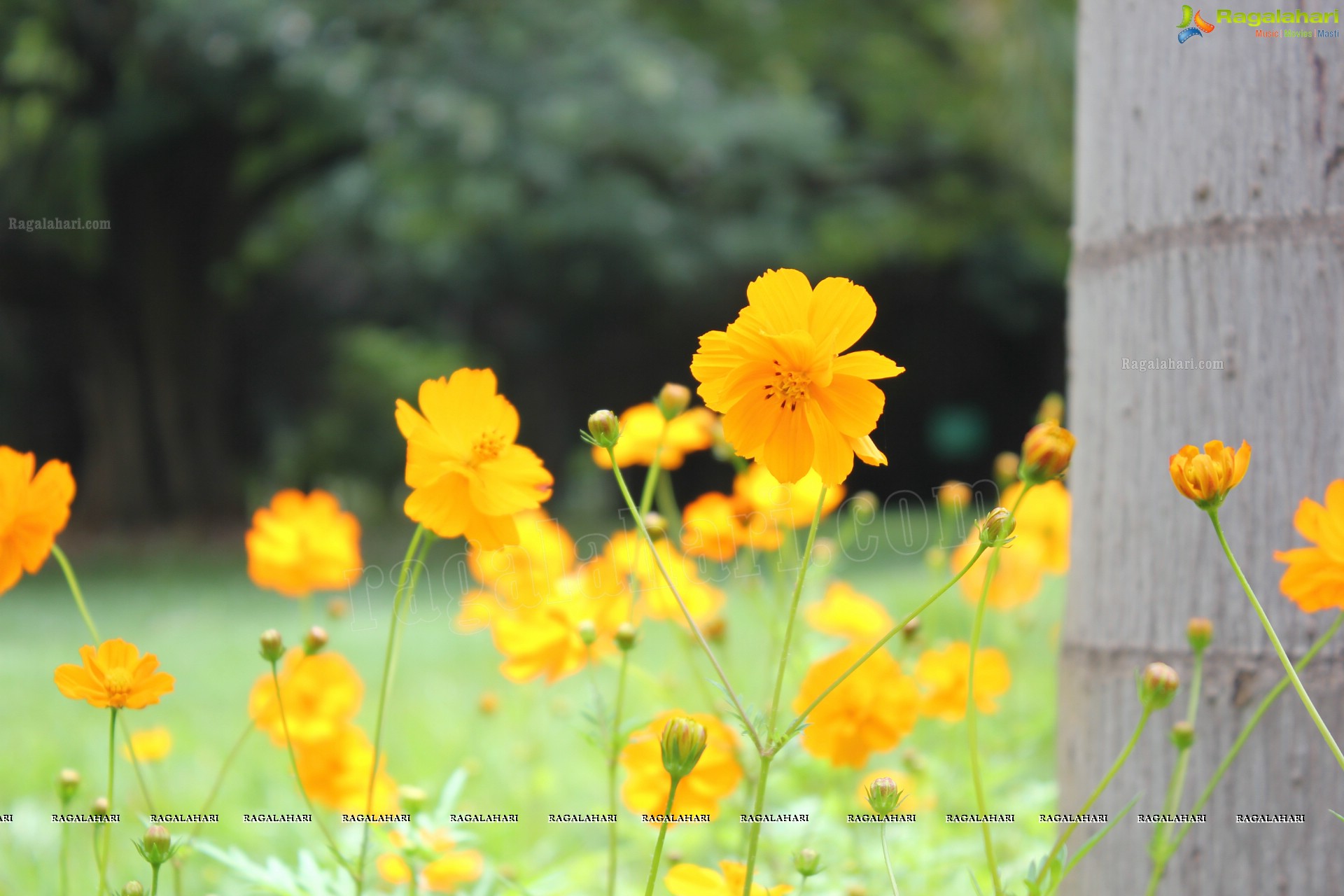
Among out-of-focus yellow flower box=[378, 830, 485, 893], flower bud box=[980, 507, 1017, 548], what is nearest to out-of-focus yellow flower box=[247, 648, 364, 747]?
out-of-focus yellow flower box=[378, 830, 485, 893]

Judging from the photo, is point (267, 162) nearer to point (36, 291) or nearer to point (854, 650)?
point (36, 291)

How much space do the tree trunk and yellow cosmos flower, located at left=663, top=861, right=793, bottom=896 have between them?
369 mm

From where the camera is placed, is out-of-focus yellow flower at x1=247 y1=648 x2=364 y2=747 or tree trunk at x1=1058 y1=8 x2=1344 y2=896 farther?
out-of-focus yellow flower at x1=247 y1=648 x2=364 y2=747

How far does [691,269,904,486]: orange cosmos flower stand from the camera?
1.64ft

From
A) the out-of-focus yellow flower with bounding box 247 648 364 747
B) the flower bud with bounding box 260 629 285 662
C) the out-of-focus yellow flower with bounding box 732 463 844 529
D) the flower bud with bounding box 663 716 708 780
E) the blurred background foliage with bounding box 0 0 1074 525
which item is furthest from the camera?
the blurred background foliage with bounding box 0 0 1074 525

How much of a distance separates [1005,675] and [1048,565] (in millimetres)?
350

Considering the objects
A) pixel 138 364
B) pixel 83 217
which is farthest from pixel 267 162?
pixel 138 364

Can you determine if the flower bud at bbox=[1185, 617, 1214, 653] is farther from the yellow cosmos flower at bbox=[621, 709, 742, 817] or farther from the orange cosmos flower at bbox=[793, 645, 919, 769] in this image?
the yellow cosmos flower at bbox=[621, 709, 742, 817]

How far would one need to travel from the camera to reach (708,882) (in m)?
0.60

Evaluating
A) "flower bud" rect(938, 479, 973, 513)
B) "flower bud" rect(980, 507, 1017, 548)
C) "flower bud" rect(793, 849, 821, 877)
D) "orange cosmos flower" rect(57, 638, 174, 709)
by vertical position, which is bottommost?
"flower bud" rect(793, 849, 821, 877)

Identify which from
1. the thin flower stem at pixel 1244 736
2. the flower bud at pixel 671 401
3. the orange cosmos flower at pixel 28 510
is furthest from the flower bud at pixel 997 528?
the orange cosmos flower at pixel 28 510

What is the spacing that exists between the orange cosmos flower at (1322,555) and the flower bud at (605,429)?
34 centimetres

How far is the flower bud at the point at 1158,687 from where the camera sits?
57 centimetres

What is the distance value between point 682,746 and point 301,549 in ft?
1.89
